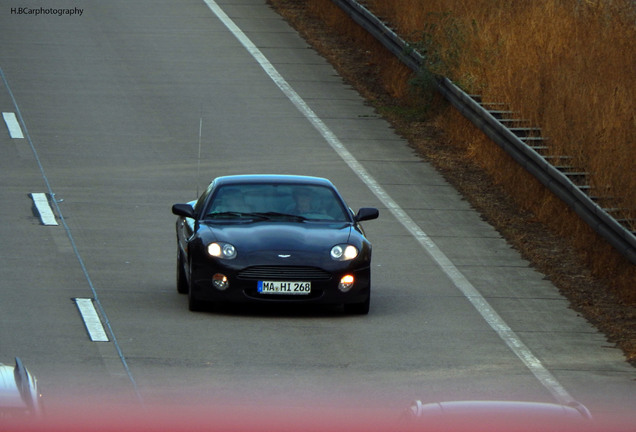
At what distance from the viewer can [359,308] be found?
14203 millimetres

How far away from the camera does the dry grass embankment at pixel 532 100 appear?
16750mm

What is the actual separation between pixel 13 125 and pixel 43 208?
210 inches

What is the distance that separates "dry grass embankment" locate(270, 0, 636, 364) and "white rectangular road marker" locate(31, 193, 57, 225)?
217 inches

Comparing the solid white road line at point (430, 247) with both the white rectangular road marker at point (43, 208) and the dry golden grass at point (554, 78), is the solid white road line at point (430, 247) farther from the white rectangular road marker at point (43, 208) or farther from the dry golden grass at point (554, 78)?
the white rectangular road marker at point (43, 208)

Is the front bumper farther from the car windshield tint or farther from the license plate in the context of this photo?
the car windshield tint

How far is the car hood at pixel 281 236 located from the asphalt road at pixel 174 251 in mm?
690

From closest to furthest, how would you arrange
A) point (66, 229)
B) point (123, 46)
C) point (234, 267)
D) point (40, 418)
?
point (40, 418), point (234, 267), point (66, 229), point (123, 46)

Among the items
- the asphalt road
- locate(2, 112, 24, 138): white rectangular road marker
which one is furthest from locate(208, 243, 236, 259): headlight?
locate(2, 112, 24, 138): white rectangular road marker

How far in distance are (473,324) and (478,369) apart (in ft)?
5.94

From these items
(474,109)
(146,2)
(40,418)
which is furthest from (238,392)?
(146,2)

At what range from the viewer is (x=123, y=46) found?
3070cm

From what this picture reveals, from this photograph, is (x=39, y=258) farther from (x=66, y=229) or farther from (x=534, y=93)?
(x=534, y=93)

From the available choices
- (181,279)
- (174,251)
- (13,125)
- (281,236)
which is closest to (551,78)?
(174,251)

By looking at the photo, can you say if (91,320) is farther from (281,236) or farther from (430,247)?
(430,247)
